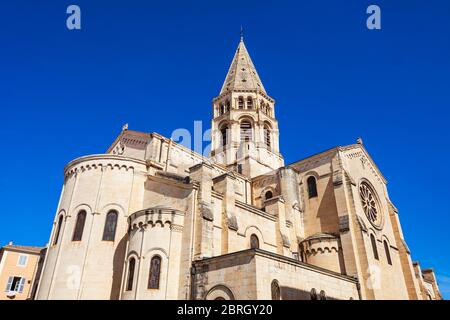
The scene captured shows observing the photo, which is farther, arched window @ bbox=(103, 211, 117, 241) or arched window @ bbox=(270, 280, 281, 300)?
arched window @ bbox=(103, 211, 117, 241)

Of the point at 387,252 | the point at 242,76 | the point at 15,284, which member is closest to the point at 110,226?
the point at 15,284

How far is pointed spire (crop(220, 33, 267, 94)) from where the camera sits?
4575cm

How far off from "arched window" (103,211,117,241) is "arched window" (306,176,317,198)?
1628 centimetres

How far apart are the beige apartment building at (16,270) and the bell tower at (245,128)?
22.9 metres

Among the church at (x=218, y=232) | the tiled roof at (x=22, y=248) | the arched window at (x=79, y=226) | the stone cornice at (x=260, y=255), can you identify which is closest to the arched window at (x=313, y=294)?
the church at (x=218, y=232)

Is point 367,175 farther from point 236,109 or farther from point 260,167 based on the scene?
point 236,109

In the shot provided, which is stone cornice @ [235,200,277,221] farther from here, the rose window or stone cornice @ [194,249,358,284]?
the rose window

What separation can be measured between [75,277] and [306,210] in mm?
18340

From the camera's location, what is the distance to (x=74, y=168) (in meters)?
24.8

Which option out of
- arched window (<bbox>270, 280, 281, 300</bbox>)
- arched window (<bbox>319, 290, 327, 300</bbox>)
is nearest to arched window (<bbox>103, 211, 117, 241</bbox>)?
arched window (<bbox>270, 280, 281, 300</bbox>)

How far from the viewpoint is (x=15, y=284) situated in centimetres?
3641

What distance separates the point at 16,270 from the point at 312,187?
31.5m
